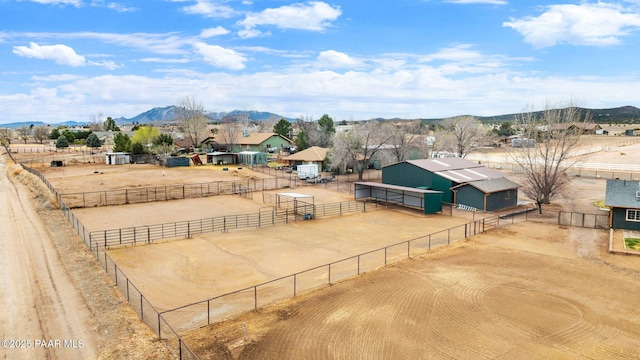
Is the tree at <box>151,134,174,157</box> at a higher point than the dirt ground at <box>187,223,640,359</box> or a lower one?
higher

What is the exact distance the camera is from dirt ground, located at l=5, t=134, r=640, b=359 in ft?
46.8

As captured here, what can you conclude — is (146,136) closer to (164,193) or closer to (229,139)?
(229,139)

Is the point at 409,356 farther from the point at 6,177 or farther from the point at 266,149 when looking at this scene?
the point at 266,149

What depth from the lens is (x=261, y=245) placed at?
1054 inches

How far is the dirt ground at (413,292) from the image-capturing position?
46.8 ft

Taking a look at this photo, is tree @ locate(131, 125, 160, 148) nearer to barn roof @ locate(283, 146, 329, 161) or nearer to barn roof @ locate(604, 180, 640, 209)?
barn roof @ locate(283, 146, 329, 161)

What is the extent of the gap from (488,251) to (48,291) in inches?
956

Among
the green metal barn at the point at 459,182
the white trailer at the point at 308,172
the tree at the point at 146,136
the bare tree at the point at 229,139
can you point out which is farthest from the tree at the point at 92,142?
the green metal barn at the point at 459,182

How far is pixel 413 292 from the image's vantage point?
744 inches

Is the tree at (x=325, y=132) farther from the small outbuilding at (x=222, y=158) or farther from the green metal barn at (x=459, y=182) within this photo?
the green metal barn at (x=459, y=182)

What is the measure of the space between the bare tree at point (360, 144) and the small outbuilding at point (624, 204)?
30417 millimetres

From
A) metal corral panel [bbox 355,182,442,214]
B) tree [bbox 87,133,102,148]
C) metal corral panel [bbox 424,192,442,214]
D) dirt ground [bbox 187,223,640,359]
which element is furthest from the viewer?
tree [bbox 87,133,102,148]

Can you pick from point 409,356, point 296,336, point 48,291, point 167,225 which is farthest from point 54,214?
point 409,356

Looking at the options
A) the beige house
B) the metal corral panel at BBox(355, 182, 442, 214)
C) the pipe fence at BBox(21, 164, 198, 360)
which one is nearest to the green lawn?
the metal corral panel at BBox(355, 182, 442, 214)
